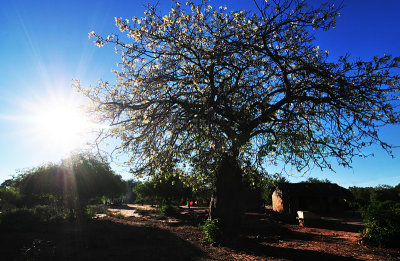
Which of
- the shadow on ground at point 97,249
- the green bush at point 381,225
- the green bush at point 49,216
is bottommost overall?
the green bush at point 49,216

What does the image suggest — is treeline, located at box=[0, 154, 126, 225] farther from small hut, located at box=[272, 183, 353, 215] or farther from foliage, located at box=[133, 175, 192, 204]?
small hut, located at box=[272, 183, 353, 215]

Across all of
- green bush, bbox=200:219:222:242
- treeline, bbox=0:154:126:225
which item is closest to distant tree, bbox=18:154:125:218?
treeline, bbox=0:154:126:225

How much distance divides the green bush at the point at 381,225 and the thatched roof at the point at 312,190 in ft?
69.0

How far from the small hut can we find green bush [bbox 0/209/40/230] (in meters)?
28.8

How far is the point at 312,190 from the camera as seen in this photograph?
3156 cm

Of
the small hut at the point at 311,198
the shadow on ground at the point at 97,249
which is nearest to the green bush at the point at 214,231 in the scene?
the shadow on ground at the point at 97,249

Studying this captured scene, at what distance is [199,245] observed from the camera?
10719 millimetres

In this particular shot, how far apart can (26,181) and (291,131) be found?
24.4 m

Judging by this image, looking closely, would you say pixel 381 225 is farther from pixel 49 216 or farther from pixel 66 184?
pixel 49 216

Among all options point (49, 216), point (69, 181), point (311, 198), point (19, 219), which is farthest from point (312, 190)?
point (19, 219)

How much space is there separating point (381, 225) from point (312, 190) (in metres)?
23.7

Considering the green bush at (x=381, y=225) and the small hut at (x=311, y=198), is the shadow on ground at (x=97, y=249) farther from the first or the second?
the small hut at (x=311, y=198)

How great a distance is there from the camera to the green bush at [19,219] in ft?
50.0

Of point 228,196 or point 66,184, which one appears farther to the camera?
point 66,184
